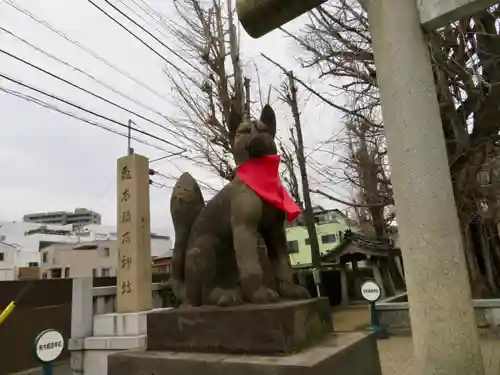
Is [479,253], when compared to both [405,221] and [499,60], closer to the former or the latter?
[499,60]

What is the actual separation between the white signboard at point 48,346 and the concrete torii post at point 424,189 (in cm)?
348

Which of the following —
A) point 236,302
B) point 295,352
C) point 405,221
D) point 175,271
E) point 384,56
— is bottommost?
point 295,352

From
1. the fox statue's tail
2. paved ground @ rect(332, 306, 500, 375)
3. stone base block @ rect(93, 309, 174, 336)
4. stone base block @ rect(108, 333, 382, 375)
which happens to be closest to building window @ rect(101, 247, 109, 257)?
stone base block @ rect(93, 309, 174, 336)

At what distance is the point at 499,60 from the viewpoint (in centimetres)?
540

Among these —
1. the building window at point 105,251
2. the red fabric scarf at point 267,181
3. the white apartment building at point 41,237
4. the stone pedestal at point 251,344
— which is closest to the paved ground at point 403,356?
the stone pedestal at point 251,344

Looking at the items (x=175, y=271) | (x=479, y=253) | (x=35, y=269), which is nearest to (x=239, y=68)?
(x=479, y=253)

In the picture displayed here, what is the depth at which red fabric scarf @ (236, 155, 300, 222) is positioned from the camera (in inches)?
99.7

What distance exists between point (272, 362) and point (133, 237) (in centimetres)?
469

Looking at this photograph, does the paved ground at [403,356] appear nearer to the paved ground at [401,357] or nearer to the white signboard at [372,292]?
the paved ground at [401,357]

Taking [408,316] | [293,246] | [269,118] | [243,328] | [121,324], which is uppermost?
[293,246]

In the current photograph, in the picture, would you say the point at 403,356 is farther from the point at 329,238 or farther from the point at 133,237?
the point at 329,238

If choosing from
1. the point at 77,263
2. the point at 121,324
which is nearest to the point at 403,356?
the point at 121,324

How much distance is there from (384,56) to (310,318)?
1.81m

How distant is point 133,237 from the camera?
6188mm
